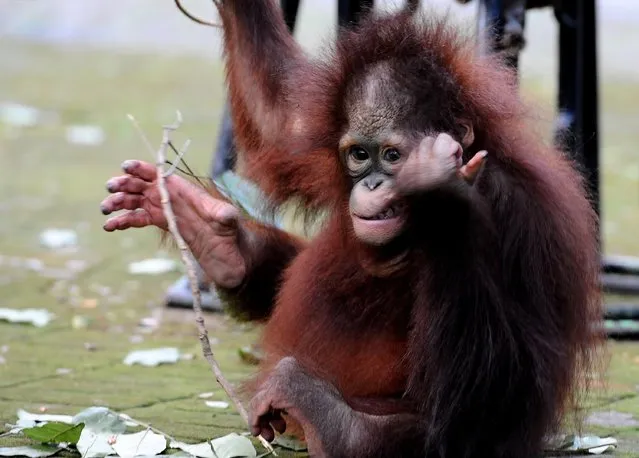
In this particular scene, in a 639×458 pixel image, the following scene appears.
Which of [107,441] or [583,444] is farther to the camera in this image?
[583,444]

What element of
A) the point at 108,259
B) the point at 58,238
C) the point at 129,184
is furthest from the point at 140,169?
the point at 58,238

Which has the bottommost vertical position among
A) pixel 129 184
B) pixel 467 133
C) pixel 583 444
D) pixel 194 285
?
pixel 583 444

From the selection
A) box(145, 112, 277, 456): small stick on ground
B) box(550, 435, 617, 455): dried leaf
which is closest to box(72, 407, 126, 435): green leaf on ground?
box(145, 112, 277, 456): small stick on ground

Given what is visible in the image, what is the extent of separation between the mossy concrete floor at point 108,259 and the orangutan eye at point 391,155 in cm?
50

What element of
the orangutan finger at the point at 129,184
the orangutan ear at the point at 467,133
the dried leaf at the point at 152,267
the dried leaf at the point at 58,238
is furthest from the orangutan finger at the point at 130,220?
the dried leaf at the point at 58,238

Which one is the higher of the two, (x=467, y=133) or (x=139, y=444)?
(x=467, y=133)

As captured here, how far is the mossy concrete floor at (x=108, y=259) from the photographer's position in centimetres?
365

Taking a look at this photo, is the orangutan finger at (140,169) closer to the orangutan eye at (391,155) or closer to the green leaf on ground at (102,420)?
the green leaf on ground at (102,420)

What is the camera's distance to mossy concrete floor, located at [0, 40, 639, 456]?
3648 mm

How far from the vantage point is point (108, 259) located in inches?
227

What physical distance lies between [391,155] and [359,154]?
10 cm

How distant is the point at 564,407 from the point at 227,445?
81cm

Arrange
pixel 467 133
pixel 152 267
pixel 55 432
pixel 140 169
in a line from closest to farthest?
pixel 467 133, pixel 55 432, pixel 140 169, pixel 152 267

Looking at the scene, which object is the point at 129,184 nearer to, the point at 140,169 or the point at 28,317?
the point at 140,169
